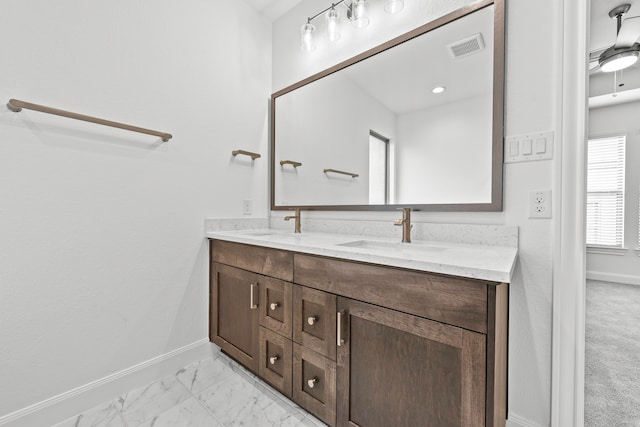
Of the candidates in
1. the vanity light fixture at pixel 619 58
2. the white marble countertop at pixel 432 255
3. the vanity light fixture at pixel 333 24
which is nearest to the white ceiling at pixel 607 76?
the vanity light fixture at pixel 619 58

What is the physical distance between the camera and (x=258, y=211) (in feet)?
7.19

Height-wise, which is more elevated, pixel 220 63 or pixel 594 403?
pixel 220 63

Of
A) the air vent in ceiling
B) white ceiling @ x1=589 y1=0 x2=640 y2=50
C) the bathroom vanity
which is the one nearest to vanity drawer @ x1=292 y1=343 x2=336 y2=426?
the bathroom vanity

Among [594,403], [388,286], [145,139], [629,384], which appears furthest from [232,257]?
[629,384]

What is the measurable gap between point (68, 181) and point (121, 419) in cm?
114

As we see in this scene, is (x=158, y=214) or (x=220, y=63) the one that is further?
(x=220, y=63)

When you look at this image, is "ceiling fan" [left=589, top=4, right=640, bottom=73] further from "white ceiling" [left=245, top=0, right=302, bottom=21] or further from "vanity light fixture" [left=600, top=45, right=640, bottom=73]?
"white ceiling" [left=245, top=0, right=302, bottom=21]

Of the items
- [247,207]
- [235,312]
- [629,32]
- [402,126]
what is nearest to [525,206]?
[402,126]

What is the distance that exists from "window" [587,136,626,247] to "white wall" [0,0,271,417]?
4895mm

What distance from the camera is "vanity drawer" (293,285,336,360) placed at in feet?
3.80

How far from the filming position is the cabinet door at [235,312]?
60.2 inches

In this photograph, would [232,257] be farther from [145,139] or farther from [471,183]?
[471,183]

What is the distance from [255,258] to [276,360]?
52cm

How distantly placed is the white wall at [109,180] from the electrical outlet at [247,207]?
81 millimetres
